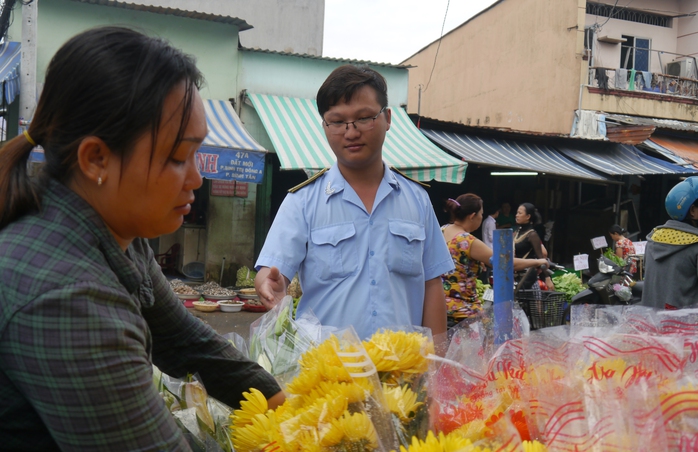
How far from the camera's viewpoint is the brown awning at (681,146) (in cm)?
1231

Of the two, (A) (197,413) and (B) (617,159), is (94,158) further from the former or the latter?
(B) (617,159)

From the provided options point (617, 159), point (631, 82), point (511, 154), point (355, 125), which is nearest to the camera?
point (355, 125)

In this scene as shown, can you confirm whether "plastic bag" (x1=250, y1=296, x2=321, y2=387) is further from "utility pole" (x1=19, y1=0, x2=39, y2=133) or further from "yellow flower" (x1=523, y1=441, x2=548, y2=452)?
"utility pole" (x1=19, y1=0, x2=39, y2=133)

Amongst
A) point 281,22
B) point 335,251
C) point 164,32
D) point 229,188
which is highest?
point 281,22

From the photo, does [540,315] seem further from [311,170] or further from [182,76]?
[182,76]

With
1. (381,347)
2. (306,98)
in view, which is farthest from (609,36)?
(381,347)

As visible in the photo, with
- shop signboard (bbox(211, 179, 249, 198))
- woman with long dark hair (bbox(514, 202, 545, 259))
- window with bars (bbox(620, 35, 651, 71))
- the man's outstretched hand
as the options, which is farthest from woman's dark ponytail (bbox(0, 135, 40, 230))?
window with bars (bbox(620, 35, 651, 71))

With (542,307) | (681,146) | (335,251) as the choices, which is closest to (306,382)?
(335,251)

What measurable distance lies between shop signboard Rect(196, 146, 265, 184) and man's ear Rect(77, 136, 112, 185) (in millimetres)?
7903

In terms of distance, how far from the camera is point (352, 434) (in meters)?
1.00

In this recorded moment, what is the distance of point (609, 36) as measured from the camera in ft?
53.2

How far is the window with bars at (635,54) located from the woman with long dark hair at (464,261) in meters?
13.5

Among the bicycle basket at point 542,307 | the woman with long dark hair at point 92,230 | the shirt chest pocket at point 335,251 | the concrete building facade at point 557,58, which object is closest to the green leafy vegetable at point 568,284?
the bicycle basket at point 542,307

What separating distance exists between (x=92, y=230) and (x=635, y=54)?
18.3m
